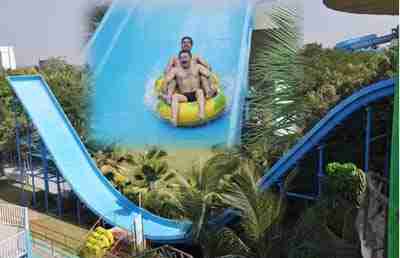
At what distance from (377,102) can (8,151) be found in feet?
51.4

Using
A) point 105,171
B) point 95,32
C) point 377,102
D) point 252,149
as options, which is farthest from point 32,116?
point 377,102

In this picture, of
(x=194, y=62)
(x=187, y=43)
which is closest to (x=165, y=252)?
(x=194, y=62)

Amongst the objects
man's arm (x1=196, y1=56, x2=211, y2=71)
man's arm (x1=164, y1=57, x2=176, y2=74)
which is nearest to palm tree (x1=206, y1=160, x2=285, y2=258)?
man's arm (x1=196, y1=56, x2=211, y2=71)

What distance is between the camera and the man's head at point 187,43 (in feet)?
54.5

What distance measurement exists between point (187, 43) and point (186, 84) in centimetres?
160

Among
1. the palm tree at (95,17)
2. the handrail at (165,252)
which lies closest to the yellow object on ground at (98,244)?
the handrail at (165,252)

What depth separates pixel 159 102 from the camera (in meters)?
16.5

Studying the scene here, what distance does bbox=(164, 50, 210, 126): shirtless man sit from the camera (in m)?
16.1

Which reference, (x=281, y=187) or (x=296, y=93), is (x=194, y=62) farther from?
(x=281, y=187)

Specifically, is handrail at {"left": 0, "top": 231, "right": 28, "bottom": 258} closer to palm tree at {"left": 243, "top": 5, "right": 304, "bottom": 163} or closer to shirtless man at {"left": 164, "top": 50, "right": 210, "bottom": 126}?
palm tree at {"left": 243, "top": 5, "right": 304, "bottom": 163}

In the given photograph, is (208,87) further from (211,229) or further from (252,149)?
(211,229)

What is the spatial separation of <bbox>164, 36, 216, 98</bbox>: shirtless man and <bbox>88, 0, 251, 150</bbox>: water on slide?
0.67 feet

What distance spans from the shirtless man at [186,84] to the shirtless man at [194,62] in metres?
0.11

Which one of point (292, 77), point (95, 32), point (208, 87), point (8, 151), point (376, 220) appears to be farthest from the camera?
point (8, 151)
